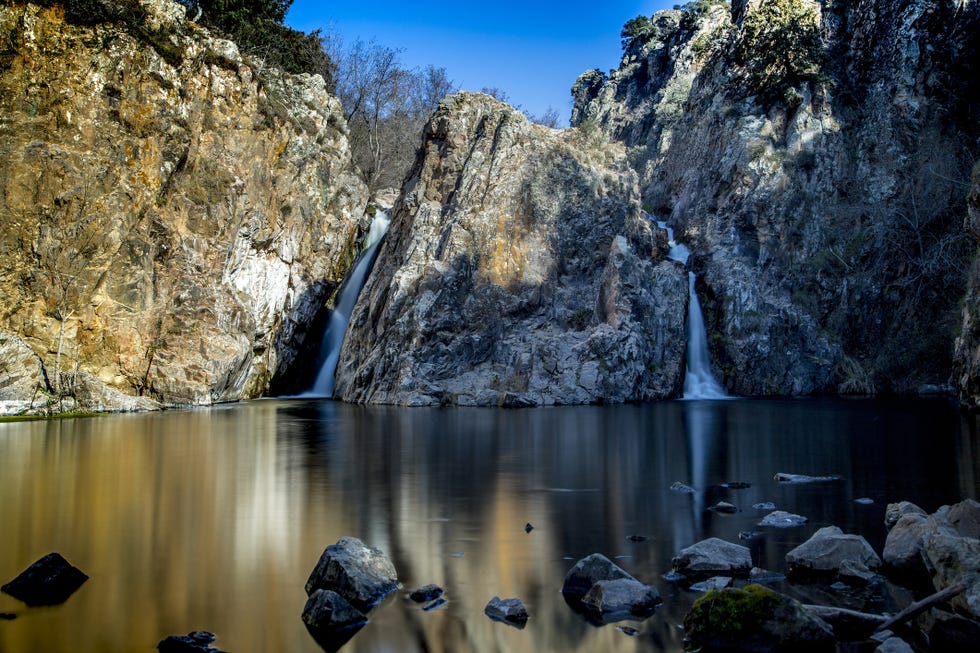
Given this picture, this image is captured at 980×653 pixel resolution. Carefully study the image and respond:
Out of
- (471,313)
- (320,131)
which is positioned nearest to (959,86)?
(471,313)

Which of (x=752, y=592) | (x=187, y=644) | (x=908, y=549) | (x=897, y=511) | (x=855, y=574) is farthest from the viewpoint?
(x=897, y=511)

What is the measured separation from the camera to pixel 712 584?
6.84m

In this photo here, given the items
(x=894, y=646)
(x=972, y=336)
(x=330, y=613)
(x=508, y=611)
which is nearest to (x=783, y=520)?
(x=894, y=646)

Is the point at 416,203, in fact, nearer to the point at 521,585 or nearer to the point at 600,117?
the point at 521,585

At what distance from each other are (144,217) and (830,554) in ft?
105

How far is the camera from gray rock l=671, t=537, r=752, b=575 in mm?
7297

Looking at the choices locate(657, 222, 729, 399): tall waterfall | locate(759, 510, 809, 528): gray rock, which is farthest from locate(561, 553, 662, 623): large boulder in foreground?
locate(657, 222, 729, 399): tall waterfall

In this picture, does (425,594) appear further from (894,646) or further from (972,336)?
(972,336)

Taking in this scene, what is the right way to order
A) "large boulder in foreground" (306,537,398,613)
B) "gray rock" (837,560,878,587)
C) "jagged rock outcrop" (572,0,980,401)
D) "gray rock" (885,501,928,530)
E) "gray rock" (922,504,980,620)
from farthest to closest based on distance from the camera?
"jagged rock outcrop" (572,0,980,401), "gray rock" (885,501,928,530), "gray rock" (837,560,878,587), "large boulder in foreground" (306,537,398,613), "gray rock" (922,504,980,620)

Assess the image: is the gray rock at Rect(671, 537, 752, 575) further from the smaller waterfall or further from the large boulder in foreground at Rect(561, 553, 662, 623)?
the smaller waterfall

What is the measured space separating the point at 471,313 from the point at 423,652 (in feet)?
100

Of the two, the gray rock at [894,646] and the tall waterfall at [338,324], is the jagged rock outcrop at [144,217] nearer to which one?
the tall waterfall at [338,324]

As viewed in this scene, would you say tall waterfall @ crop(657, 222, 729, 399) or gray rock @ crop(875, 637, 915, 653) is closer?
gray rock @ crop(875, 637, 915, 653)

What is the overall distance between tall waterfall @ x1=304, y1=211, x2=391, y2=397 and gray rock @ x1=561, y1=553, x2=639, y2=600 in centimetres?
Result: 3369
